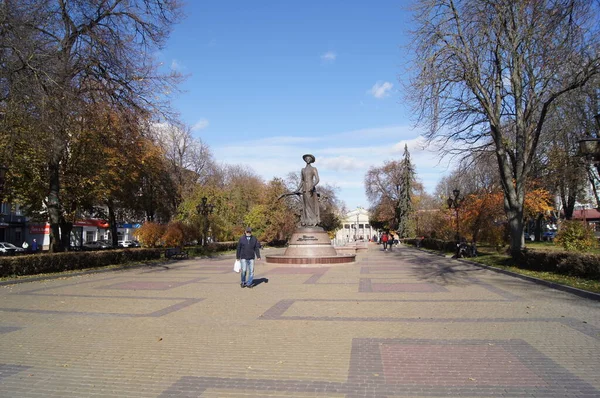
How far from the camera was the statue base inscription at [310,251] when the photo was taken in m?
21.2

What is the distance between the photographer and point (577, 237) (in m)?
17.5

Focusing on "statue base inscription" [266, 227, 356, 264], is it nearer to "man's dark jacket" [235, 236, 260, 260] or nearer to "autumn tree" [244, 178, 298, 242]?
"man's dark jacket" [235, 236, 260, 260]

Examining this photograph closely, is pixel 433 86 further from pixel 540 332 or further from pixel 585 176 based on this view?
pixel 585 176

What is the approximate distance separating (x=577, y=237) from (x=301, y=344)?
16.2 metres

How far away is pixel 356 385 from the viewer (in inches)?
175

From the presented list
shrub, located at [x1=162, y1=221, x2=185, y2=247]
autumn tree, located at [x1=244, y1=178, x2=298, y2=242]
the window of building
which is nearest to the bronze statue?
shrub, located at [x1=162, y1=221, x2=185, y2=247]

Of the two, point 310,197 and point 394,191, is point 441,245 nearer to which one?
point 310,197

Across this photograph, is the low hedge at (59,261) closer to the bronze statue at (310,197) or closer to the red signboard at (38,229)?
the bronze statue at (310,197)

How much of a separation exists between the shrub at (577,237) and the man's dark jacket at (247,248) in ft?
44.3

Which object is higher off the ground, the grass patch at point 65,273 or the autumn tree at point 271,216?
the autumn tree at point 271,216

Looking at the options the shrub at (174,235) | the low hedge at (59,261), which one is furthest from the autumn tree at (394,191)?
the low hedge at (59,261)

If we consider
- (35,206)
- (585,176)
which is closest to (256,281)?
(35,206)

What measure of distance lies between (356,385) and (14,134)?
598 inches

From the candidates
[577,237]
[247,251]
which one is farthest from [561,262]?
[247,251]
